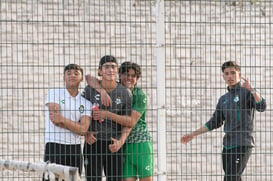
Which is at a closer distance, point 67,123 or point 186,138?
point 67,123

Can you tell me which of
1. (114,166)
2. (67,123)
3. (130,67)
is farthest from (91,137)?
(130,67)

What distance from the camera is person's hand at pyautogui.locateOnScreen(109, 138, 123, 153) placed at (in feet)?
24.4

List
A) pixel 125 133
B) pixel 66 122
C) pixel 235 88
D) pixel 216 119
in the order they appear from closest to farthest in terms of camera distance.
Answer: pixel 66 122 < pixel 125 133 < pixel 235 88 < pixel 216 119

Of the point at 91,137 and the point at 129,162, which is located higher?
the point at 91,137

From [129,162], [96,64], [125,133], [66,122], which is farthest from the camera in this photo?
[96,64]

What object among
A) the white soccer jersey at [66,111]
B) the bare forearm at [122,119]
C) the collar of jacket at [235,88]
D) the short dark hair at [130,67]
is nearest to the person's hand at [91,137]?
the white soccer jersey at [66,111]

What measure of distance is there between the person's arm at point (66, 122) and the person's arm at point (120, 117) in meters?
0.11

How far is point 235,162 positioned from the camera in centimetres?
764

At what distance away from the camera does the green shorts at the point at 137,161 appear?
7582 mm

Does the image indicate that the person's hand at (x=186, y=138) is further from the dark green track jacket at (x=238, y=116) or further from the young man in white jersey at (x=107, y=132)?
the young man in white jersey at (x=107, y=132)

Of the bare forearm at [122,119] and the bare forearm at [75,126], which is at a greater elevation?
the bare forearm at [122,119]

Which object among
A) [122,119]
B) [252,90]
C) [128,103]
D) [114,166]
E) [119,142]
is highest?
[252,90]

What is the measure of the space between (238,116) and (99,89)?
1.42 meters

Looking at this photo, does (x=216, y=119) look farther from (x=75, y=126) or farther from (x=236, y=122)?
(x=75, y=126)
